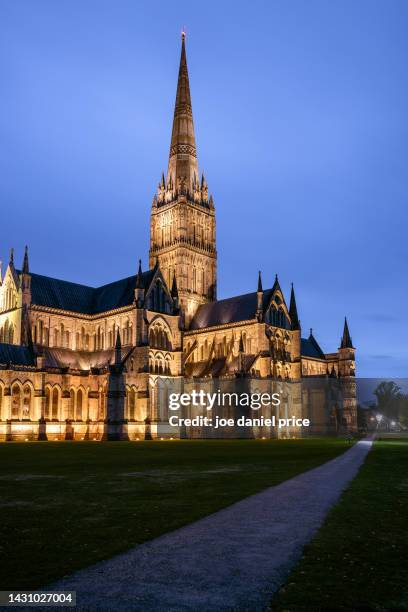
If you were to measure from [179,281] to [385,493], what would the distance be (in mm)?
87020

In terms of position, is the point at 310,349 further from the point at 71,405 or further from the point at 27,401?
the point at 27,401

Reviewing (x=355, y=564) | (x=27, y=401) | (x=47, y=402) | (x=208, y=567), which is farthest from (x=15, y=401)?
(x=355, y=564)

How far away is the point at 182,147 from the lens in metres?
112

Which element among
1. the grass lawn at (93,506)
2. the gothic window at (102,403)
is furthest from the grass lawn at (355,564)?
the gothic window at (102,403)

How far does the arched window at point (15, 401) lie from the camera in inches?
2840

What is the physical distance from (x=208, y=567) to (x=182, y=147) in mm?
107946

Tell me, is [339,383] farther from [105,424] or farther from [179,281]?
[105,424]

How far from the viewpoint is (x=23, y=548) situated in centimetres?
1105


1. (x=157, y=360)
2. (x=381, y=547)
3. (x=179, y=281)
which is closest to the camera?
(x=381, y=547)

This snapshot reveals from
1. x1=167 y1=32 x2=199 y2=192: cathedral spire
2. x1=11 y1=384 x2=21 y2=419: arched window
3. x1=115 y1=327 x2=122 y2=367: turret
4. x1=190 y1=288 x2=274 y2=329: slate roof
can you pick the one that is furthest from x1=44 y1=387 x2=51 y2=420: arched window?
x1=167 y1=32 x2=199 y2=192: cathedral spire

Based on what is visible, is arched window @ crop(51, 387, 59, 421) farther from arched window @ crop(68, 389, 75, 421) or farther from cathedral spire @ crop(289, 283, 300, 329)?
cathedral spire @ crop(289, 283, 300, 329)

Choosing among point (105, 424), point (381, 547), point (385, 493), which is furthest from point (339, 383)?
point (381, 547)

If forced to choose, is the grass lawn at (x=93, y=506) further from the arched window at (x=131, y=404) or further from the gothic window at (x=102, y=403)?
the arched window at (x=131, y=404)

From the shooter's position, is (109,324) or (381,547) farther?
(109,324)
